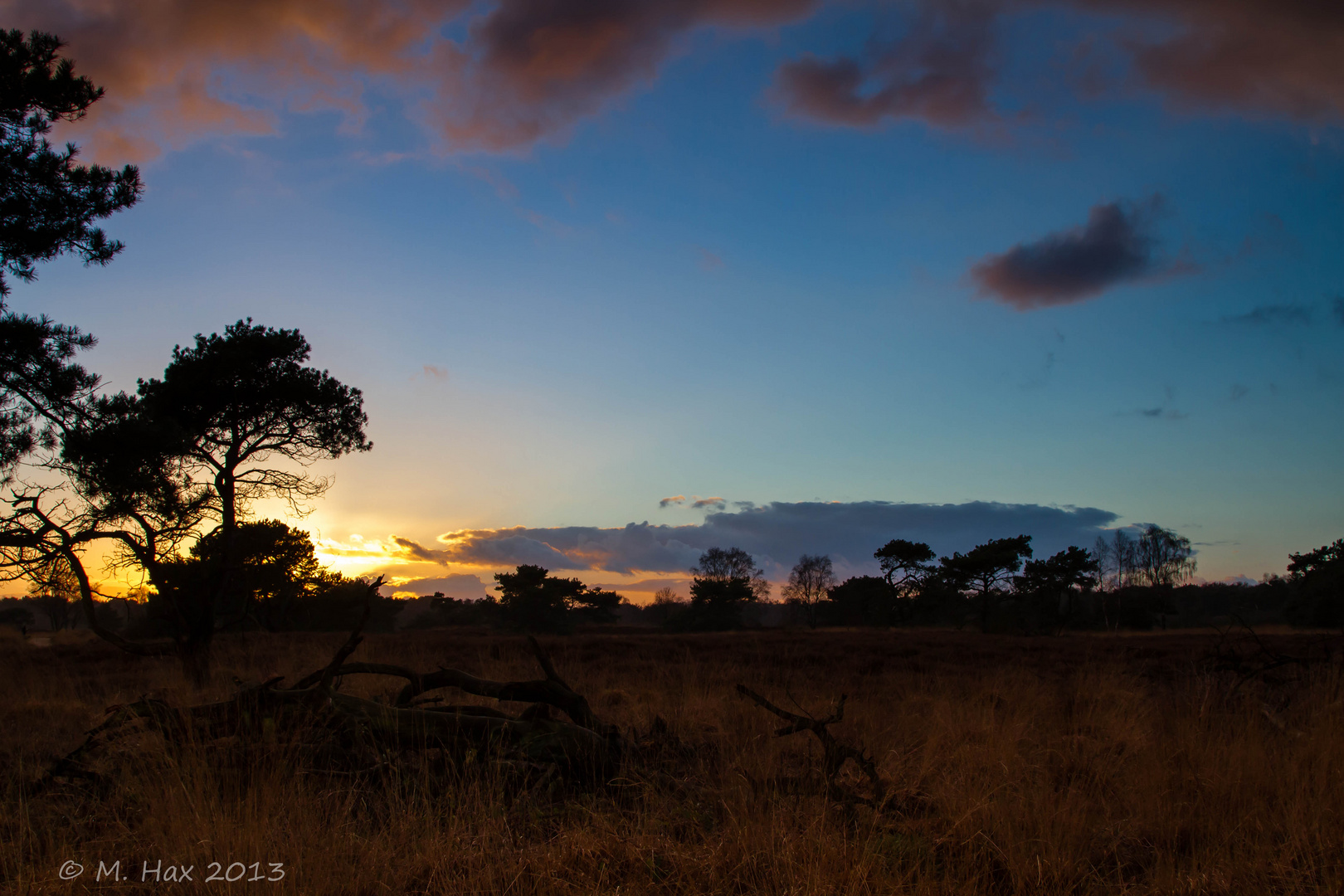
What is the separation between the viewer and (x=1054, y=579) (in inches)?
1593

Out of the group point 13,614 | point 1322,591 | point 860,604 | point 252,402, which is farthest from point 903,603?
point 13,614

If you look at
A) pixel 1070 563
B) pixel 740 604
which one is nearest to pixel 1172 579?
pixel 1070 563

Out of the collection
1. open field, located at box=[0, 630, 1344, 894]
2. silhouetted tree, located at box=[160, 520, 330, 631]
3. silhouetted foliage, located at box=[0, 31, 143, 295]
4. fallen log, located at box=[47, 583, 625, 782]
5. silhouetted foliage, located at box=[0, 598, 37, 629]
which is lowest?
silhouetted foliage, located at box=[0, 598, 37, 629]

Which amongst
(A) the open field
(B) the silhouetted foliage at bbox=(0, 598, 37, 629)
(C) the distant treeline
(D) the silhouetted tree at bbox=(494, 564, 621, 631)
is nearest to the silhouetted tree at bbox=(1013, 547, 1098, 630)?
(C) the distant treeline

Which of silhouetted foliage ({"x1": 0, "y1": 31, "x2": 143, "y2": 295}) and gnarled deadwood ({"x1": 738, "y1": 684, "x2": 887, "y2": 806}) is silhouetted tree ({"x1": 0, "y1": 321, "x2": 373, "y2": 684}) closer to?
silhouetted foliage ({"x1": 0, "y1": 31, "x2": 143, "y2": 295})

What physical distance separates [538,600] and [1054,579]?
31.3 meters

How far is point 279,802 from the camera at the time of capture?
362 cm

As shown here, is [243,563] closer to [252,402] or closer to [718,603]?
[252,402]

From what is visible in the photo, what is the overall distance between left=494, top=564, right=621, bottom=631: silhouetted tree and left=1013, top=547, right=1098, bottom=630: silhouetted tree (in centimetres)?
2786

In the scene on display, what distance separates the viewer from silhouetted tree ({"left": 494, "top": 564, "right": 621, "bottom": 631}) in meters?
42.5

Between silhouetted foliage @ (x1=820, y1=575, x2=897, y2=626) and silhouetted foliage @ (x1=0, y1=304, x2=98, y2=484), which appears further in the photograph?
silhouetted foliage @ (x1=820, y1=575, x2=897, y2=626)

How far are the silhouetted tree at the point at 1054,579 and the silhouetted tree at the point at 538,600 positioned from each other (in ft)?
91.4

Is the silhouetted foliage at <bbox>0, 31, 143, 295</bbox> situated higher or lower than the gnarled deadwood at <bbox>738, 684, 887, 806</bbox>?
higher

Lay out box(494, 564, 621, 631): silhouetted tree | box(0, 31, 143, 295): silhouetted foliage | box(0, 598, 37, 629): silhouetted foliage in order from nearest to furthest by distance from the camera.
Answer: box(0, 31, 143, 295): silhouetted foliage
box(494, 564, 621, 631): silhouetted tree
box(0, 598, 37, 629): silhouetted foliage
